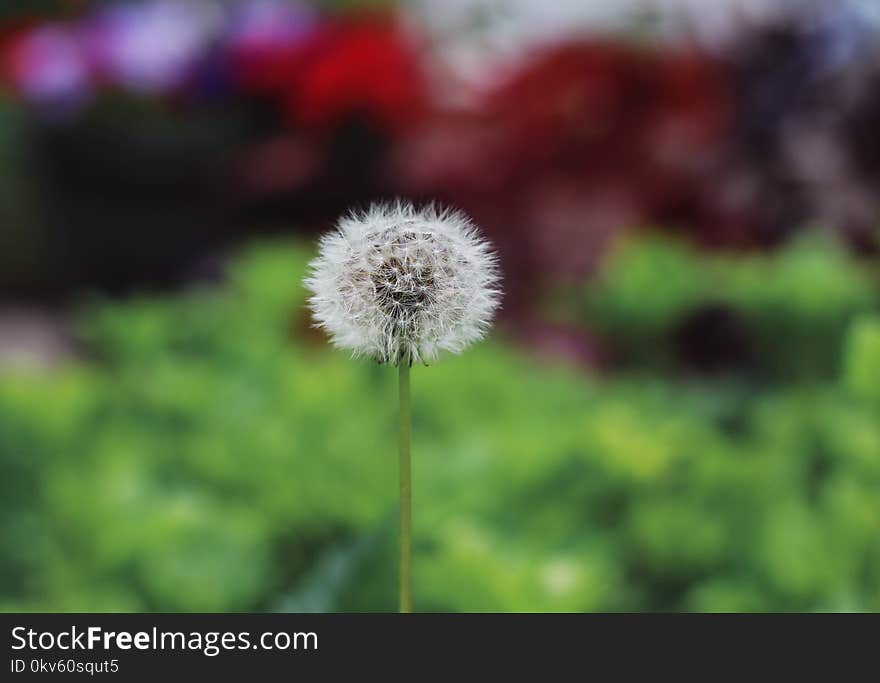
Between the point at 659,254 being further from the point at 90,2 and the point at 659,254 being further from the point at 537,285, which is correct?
the point at 90,2

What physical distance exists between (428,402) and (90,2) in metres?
5.90

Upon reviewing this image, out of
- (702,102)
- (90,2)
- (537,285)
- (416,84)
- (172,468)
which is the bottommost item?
(172,468)

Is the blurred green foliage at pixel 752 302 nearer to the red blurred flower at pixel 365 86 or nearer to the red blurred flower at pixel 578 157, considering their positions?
the red blurred flower at pixel 578 157

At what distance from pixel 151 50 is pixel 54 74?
0.38m

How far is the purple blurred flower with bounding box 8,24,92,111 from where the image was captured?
421 centimetres

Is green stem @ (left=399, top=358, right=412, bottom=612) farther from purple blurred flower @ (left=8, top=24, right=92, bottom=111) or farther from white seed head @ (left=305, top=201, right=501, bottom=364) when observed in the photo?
purple blurred flower @ (left=8, top=24, right=92, bottom=111)

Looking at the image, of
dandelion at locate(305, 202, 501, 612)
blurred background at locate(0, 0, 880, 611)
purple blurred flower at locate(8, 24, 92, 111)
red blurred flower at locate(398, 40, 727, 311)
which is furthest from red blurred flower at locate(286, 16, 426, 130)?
dandelion at locate(305, 202, 501, 612)

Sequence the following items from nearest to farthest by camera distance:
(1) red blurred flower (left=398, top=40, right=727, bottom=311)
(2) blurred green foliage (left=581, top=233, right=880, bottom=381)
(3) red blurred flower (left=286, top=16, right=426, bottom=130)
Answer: (2) blurred green foliage (left=581, top=233, right=880, bottom=381) → (1) red blurred flower (left=398, top=40, right=727, bottom=311) → (3) red blurred flower (left=286, top=16, right=426, bottom=130)

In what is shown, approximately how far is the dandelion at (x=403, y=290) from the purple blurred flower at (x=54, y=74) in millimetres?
3923

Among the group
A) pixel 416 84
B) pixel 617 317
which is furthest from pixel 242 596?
pixel 416 84

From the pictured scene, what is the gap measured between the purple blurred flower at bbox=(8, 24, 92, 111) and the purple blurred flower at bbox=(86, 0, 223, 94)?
0.07 metres

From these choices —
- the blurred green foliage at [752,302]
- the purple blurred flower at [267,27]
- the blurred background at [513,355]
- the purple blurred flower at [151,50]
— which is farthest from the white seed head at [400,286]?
the purple blurred flower at [151,50]

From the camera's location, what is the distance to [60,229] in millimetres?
4199

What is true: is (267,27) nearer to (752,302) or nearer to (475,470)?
(752,302)
